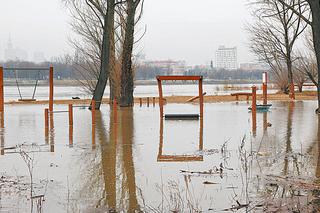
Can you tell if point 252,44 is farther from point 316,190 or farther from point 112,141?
point 316,190

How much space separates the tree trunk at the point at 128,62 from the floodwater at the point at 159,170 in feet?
47.5

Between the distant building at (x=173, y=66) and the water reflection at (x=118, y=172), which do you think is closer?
the water reflection at (x=118, y=172)

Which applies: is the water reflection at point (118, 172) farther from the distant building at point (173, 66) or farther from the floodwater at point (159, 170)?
the distant building at point (173, 66)

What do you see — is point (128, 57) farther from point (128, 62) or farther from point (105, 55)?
point (105, 55)

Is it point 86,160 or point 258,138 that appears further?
point 258,138

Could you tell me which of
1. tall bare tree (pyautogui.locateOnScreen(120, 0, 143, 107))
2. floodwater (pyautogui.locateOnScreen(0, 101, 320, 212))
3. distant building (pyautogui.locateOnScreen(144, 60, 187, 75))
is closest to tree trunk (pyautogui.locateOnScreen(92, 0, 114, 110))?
tall bare tree (pyautogui.locateOnScreen(120, 0, 143, 107))

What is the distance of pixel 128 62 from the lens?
30.1 metres

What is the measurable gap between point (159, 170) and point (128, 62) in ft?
71.0

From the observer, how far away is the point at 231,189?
7.33 meters

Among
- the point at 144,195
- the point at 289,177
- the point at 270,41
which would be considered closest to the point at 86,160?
the point at 144,195

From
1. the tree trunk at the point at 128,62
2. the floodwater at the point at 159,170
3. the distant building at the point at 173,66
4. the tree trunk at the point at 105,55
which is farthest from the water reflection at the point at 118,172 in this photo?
the distant building at the point at 173,66

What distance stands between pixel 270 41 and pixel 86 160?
40.7 meters

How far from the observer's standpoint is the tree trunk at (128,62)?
29531 millimetres

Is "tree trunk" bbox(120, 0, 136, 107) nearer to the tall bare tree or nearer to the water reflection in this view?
the tall bare tree
